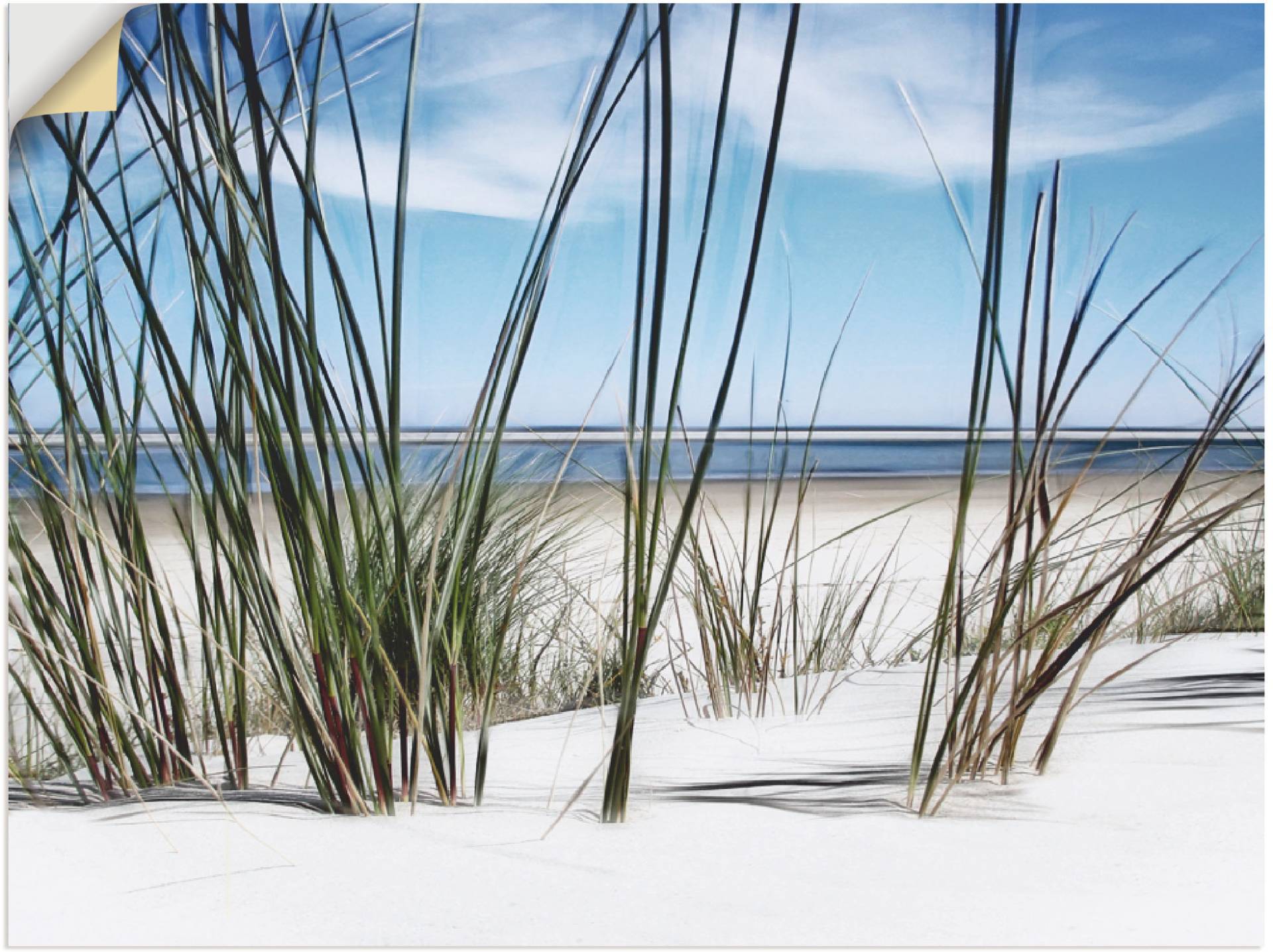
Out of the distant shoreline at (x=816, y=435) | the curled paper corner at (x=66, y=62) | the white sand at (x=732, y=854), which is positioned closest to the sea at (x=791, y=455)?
the distant shoreline at (x=816, y=435)

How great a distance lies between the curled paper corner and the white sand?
3.54ft

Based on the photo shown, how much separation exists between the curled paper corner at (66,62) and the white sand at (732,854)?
1078 millimetres

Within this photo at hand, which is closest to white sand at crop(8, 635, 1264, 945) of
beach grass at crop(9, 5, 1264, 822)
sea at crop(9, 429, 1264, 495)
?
beach grass at crop(9, 5, 1264, 822)

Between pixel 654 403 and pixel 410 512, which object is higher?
pixel 654 403

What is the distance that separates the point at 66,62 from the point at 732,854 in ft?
5.23

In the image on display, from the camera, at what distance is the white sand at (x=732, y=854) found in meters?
1.33

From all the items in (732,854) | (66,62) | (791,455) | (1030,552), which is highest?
(66,62)

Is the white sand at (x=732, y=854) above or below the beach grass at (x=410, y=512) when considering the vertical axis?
below

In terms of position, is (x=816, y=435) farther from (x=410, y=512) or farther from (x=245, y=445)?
(x=245, y=445)

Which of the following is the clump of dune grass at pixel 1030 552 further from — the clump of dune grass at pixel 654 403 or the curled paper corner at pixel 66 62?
the curled paper corner at pixel 66 62

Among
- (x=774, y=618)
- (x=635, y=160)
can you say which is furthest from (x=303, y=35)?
(x=774, y=618)

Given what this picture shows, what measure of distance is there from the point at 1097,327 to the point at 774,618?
2.14 ft

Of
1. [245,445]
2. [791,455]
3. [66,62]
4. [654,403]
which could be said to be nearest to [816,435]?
[791,455]

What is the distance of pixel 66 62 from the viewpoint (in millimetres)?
1481
